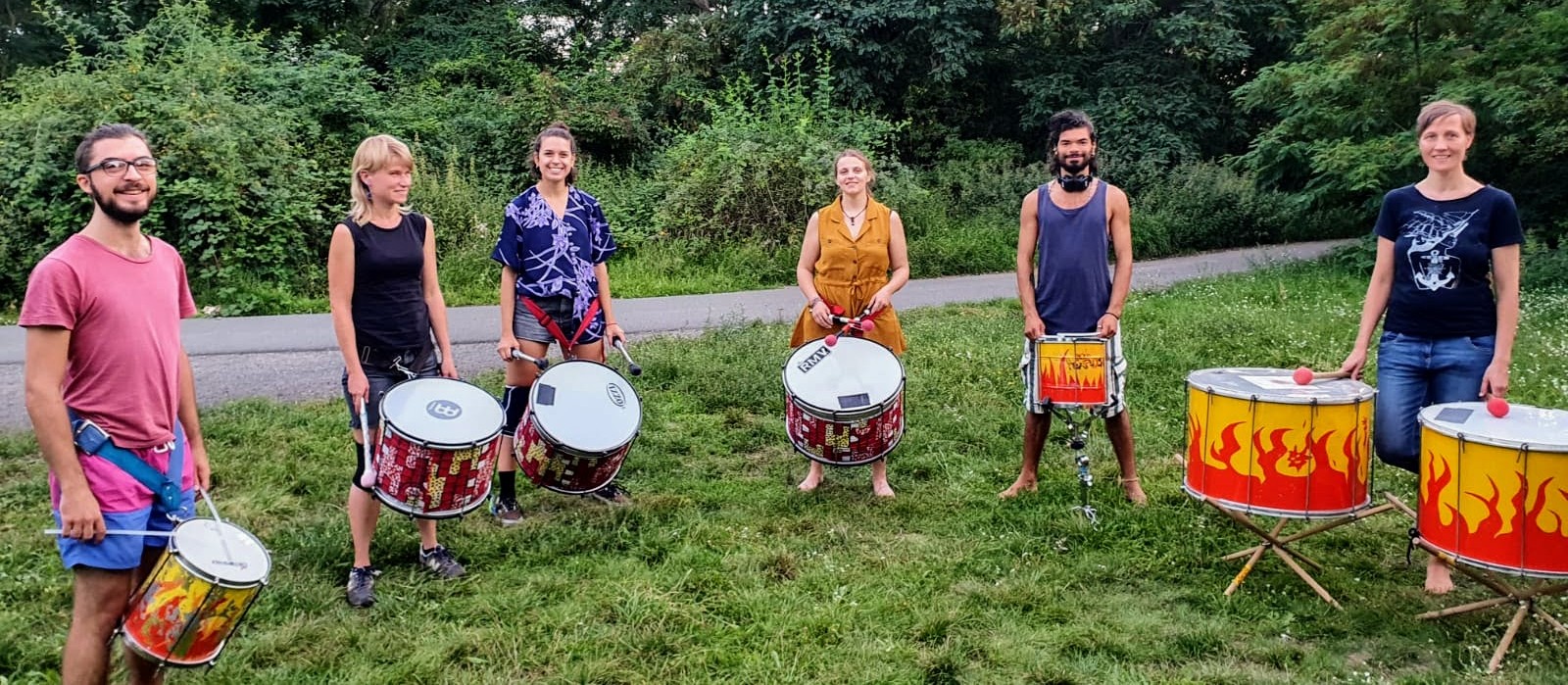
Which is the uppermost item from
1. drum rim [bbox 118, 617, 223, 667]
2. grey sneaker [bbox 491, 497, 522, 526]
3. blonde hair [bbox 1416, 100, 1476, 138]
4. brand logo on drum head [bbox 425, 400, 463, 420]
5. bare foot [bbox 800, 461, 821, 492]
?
blonde hair [bbox 1416, 100, 1476, 138]

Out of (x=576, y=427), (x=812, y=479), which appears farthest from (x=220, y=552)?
(x=812, y=479)

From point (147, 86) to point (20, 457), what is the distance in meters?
7.65

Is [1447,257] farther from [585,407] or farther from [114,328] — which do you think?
[114,328]

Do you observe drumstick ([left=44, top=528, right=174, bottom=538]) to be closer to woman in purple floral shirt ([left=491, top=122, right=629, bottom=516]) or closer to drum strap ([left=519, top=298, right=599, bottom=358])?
woman in purple floral shirt ([left=491, top=122, right=629, bottom=516])

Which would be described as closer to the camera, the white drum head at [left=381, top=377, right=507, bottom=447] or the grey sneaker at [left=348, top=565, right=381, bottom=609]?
the white drum head at [left=381, top=377, right=507, bottom=447]

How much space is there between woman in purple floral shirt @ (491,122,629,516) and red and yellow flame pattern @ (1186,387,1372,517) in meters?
2.83

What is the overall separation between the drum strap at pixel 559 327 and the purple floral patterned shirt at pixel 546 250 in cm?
3

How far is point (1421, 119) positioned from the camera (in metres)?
4.13

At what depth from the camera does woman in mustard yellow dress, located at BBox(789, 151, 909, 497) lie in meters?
5.36

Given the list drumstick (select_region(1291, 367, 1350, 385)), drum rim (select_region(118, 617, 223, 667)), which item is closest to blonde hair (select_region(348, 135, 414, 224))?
drum rim (select_region(118, 617, 223, 667))

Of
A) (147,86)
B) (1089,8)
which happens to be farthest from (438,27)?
(1089,8)

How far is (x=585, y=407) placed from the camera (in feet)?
15.3

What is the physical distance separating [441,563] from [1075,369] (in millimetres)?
2881

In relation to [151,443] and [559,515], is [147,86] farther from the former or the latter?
[151,443]
